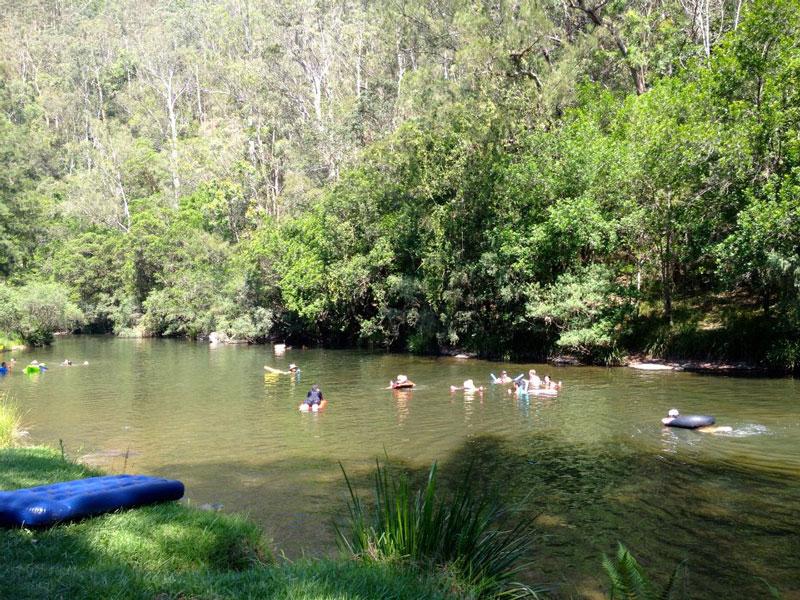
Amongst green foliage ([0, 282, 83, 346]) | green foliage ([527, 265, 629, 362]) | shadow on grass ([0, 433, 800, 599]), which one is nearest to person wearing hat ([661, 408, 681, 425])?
shadow on grass ([0, 433, 800, 599])

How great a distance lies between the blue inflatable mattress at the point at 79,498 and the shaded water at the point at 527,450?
6.72 feet

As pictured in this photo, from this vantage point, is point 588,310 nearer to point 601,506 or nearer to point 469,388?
point 469,388

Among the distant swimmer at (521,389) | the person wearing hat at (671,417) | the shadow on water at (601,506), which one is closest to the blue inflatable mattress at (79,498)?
the shadow on water at (601,506)

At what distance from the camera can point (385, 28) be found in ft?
165

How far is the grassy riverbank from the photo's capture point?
15.3 feet

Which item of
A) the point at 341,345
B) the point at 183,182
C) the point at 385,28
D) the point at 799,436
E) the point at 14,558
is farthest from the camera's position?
the point at 183,182

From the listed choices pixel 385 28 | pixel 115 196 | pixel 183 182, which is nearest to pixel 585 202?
pixel 385 28

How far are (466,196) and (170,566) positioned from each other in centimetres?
2970

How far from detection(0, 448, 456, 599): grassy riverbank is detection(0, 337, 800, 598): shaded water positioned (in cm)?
216

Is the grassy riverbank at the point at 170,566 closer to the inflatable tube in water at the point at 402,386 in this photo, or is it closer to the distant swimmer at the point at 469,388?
the distant swimmer at the point at 469,388

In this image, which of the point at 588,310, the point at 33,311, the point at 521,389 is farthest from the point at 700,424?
the point at 33,311

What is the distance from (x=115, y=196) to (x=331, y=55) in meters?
31.5

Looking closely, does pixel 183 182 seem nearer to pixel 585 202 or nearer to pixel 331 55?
pixel 331 55

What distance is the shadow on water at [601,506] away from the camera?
826 centimetres
